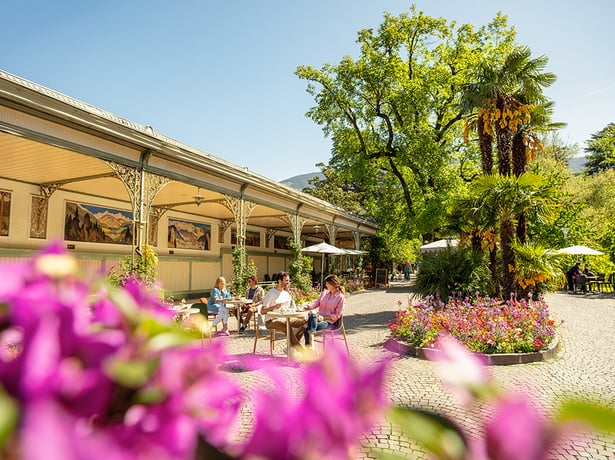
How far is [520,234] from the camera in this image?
489 inches

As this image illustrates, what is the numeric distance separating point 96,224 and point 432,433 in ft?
55.6

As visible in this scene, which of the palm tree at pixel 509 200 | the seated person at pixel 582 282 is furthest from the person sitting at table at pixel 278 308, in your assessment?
the seated person at pixel 582 282

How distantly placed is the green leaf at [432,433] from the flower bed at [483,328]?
6994 millimetres

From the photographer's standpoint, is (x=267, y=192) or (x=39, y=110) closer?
(x=39, y=110)

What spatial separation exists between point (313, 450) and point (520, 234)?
45.1 ft

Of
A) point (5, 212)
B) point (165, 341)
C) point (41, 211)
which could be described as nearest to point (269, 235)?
point (41, 211)

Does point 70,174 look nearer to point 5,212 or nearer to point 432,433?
point 5,212

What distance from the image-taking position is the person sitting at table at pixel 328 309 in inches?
285

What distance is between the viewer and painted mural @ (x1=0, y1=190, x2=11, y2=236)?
12.0m

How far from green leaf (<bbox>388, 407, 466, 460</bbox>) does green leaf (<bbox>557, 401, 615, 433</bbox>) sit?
103 mm

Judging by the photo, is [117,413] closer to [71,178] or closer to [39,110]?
[39,110]

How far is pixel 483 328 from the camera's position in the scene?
Result: 7973 millimetres

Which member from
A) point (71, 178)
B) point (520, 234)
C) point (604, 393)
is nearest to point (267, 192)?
point (71, 178)

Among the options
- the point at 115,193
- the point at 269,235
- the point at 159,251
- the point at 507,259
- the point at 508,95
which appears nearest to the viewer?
the point at 507,259
